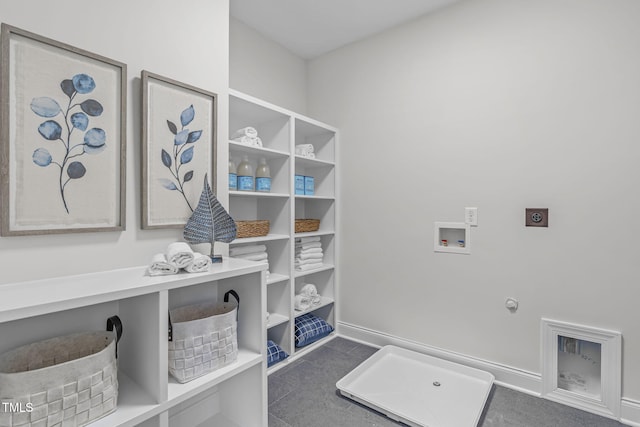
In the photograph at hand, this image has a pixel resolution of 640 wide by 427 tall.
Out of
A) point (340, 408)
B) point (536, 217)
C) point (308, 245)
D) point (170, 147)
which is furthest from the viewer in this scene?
point (308, 245)

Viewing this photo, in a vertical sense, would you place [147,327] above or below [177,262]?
below

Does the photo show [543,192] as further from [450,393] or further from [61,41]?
[61,41]

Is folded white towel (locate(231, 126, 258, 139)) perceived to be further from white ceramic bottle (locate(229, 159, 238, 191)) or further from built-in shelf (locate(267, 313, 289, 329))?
built-in shelf (locate(267, 313, 289, 329))

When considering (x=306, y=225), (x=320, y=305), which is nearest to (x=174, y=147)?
(x=306, y=225)

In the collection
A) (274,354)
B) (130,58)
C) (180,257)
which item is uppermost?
(130,58)

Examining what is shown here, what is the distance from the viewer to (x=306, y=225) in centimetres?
254

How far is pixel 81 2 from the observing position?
3.78ft

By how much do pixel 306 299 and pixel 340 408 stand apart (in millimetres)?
888

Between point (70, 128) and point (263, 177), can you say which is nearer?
point (70, 128)

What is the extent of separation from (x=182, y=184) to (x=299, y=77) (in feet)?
6.24

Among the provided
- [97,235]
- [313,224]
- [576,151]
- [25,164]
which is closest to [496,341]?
[576,151]

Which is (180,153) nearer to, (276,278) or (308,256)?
(276,278)

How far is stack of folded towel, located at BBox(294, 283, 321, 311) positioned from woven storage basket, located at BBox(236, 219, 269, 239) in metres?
0.63

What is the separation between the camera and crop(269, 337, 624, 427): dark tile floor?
1.62 m
